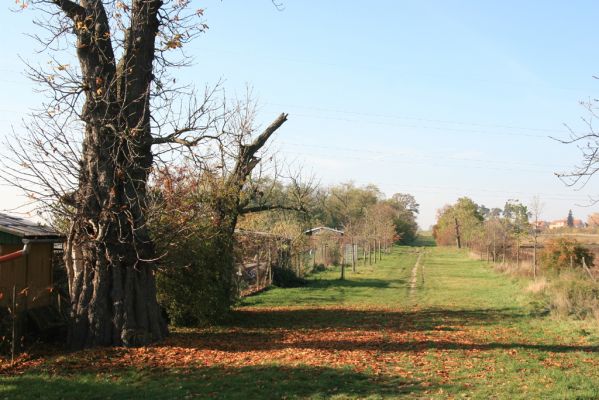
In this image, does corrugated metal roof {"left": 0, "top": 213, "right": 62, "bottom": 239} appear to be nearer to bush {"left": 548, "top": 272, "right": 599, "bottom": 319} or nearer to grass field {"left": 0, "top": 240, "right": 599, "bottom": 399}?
grass field {"left": 0, "top": 240, "right": 599, "bottom": 399}

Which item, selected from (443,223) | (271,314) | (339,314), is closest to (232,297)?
(271,314)

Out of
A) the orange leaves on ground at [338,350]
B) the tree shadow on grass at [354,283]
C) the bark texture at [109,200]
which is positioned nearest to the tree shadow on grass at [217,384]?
the orange leaves on ground at [338,350]

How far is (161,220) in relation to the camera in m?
14.0

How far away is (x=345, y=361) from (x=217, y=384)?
2.61 metres

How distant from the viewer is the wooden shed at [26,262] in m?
11.2

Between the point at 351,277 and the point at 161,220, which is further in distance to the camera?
the point at 351,277

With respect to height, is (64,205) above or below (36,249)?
above

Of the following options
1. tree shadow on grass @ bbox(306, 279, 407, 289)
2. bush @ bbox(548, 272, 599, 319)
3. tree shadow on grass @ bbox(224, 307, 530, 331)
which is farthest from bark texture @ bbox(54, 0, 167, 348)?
tree shadow on grass @ bbox(306, 279, 407, 289)

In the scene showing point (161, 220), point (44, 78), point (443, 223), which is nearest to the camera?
point (44, 78)

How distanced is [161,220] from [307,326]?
474cm

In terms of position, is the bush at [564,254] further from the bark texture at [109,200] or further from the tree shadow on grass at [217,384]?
the bark texture at [109,200]

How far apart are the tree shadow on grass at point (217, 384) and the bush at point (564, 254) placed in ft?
68.5

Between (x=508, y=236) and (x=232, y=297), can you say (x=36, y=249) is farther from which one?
(x=508, y=236)

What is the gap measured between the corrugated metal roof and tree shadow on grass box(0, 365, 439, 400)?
3822 mm
